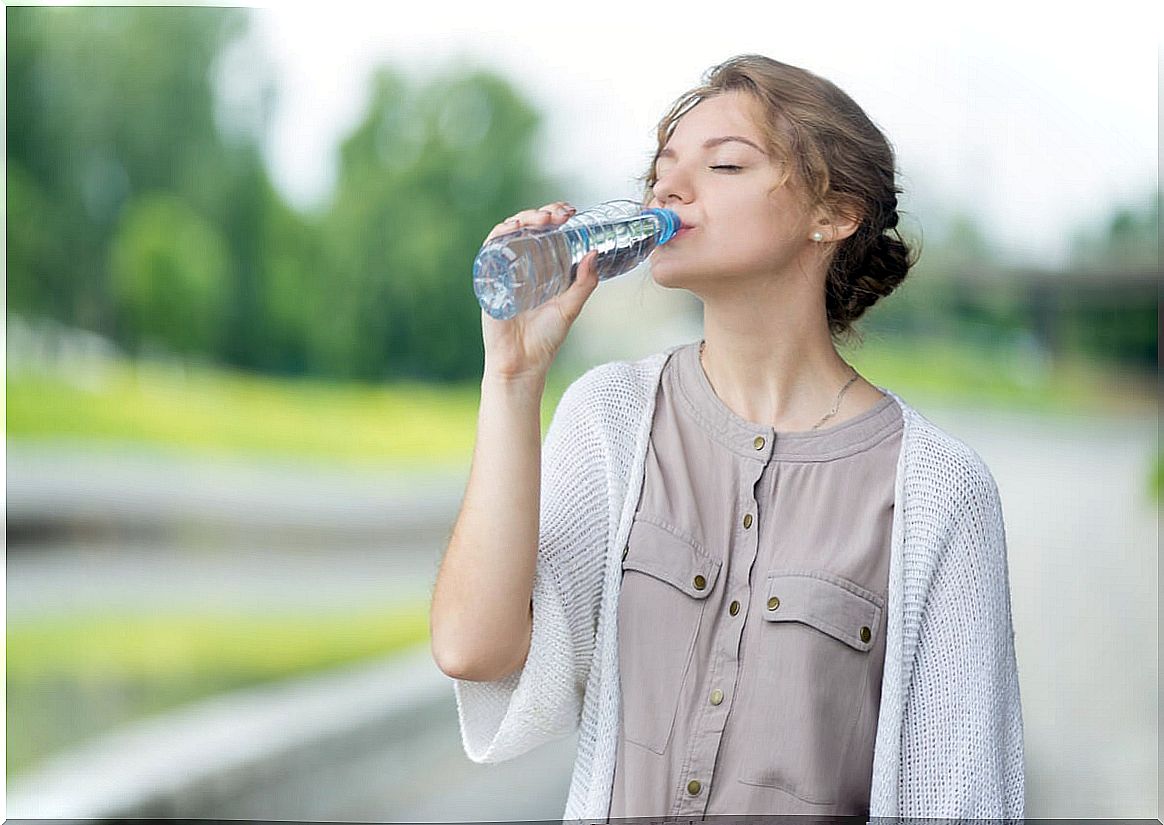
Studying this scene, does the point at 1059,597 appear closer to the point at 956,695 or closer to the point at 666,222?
the point at 956,695

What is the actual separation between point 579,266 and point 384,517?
10.1 feet

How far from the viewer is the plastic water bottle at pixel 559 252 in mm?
1082

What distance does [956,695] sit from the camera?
1204 mm

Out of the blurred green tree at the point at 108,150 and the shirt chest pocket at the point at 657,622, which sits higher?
the blurred green tree at the point at 108,150

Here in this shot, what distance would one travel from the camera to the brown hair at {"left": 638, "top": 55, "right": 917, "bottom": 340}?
126 centimetres

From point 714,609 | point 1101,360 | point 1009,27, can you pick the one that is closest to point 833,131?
point 714,609

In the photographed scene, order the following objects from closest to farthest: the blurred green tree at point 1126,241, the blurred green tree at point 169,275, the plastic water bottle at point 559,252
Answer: the plastic water bottle at point 559,252 → the blurred green tree at point 1126,241 → the blurred green tree at point 169,275

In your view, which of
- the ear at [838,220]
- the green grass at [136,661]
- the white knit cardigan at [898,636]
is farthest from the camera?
the green grass at [136,661]

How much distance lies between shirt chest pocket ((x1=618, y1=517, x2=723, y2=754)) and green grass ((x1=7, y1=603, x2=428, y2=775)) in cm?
265

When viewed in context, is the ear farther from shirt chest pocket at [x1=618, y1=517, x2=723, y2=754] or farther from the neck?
shirt chest pocket at [x1=618, y1=517, x2=723, y2=754]

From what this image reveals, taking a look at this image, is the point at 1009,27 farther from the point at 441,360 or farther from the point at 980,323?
the point at 441,360

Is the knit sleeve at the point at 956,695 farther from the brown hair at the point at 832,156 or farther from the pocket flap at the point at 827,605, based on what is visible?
the brown hair at the point at 832,156

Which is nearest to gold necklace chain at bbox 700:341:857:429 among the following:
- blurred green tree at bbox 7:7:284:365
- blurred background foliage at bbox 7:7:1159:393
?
blurred background foliage at bbox 7:7:1159:393

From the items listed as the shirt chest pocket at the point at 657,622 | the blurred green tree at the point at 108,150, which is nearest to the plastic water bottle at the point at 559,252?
the shirt chest pocket at the point at 657,622
